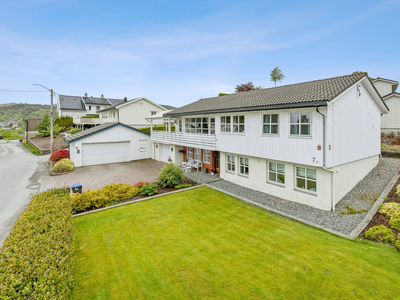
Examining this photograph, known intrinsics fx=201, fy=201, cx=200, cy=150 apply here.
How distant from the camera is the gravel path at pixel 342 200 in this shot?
29.8ft

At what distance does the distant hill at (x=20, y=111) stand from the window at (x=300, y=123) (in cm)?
9822

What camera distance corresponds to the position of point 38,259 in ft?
15.3

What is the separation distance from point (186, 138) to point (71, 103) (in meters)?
49.9

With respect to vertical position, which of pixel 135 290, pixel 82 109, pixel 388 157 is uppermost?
pixel 82 109

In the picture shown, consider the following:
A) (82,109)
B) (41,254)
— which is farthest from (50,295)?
(82,109)

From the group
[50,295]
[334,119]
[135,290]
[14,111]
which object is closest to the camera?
[50,295]

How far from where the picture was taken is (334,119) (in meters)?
9.73

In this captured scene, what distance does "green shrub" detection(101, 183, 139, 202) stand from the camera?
12.3 metres

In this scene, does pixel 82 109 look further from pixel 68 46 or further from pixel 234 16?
pixel 234 16

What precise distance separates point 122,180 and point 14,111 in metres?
114

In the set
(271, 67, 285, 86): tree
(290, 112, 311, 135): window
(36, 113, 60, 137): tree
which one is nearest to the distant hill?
(36, 113, 60, 137): tree

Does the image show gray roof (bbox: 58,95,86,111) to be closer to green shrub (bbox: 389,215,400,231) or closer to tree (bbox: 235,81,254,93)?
tree (bbox: 235,81,254,93)

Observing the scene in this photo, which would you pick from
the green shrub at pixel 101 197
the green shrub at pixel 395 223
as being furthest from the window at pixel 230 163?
the green shrub at pixel 395 223

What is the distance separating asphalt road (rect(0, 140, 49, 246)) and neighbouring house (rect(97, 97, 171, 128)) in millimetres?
14393
